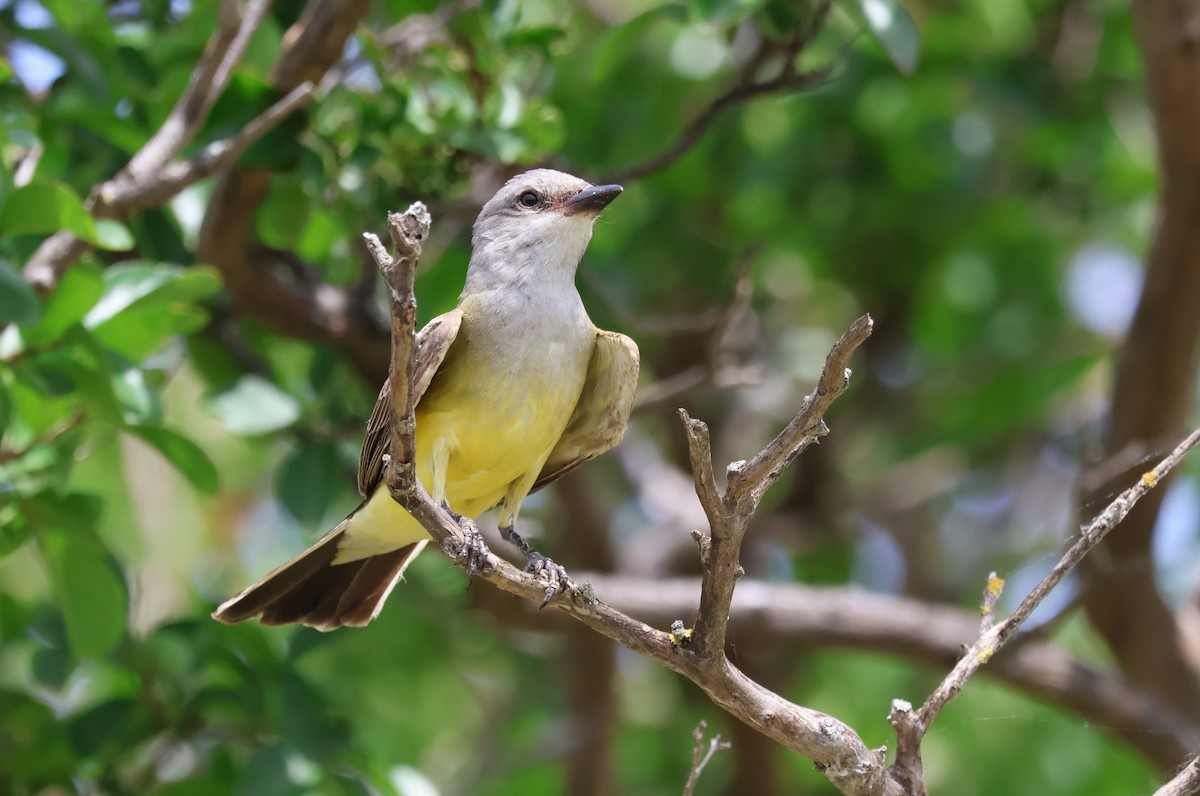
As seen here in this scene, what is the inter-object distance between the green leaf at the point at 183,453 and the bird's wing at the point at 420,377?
750mm

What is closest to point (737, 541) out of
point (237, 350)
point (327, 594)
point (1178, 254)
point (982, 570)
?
point (327, 594)

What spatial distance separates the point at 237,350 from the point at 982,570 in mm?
5018

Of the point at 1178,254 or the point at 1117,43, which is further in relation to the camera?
the point at 1117,43

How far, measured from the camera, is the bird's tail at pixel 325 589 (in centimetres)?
426

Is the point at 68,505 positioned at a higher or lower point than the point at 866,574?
lower

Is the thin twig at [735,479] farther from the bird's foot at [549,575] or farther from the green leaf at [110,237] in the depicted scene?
the green leaf at [110,237]

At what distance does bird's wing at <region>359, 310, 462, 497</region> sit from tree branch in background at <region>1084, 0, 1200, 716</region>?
3135mm

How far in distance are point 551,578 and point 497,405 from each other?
0.71 meters

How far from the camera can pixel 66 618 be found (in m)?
4.28

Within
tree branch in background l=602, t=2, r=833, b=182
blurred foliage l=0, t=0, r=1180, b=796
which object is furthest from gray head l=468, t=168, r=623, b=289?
tree branch in background l=602, t=2, r=833, b=182

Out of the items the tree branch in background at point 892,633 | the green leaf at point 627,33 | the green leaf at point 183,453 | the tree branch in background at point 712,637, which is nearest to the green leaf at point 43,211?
the green leaf at point 183,453

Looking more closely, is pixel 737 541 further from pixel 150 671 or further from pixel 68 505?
pixel 150 671

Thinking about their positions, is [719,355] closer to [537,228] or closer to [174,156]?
[537,228]

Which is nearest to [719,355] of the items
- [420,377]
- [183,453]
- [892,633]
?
[892,633]
